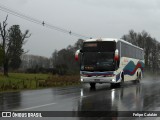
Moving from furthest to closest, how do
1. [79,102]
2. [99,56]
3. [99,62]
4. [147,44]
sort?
[147,44]
[99,56]
[99,62]
[79,102]

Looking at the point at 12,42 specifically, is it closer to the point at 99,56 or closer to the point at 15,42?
the point at 15,42

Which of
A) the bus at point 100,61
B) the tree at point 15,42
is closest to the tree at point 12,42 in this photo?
the tree at point 15,42

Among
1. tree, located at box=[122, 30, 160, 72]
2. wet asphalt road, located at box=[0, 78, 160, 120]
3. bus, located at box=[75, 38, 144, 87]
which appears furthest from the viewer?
tree, located at box=[122, 30, 160, 72]

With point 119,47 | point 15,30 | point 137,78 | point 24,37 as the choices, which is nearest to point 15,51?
point 24,37

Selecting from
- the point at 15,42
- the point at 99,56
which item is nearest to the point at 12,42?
the point at 15,42

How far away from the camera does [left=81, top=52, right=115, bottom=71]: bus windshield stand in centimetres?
2652

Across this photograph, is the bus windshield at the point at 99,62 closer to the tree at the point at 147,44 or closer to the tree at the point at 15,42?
the tree at the point at 15,42

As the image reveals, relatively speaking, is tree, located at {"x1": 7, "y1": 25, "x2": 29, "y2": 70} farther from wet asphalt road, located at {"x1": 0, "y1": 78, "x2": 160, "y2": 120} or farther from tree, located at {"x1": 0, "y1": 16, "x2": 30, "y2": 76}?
wet asphalt road, located at {"x1": 0, "y1": 78, "x2": 160, "y2": 120}

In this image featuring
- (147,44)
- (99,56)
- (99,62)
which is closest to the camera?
(99,62)

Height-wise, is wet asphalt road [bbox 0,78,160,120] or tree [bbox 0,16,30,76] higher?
tree [bbox 0,16,30,76]

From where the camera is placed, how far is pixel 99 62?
1044 inches

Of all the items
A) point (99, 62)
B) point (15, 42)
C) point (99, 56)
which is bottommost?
point (99, 62)

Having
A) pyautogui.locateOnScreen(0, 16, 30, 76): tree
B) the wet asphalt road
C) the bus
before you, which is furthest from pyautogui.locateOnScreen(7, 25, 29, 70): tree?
the wet asphalt road

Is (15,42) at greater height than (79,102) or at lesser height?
greater
